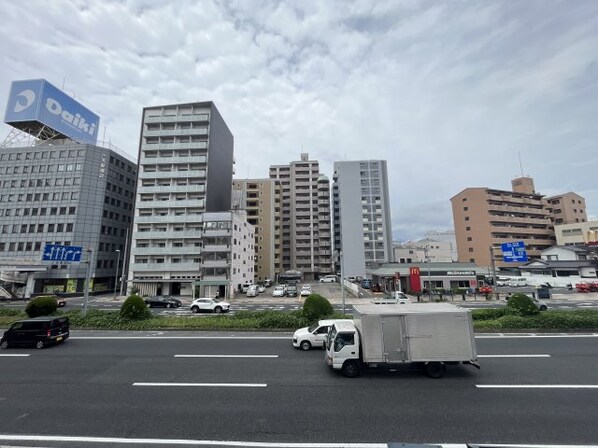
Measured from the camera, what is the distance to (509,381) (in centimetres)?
1109

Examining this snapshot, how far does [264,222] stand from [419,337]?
78.7 metres

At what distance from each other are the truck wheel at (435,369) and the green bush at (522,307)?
1404 centimetres

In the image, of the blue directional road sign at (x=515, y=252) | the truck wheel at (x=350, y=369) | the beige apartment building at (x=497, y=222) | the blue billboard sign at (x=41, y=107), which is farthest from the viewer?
the beige apartment building at (x=497, y=222)

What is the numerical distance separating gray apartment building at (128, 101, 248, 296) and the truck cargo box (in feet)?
144

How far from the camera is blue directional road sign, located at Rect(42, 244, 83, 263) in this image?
25.6 m

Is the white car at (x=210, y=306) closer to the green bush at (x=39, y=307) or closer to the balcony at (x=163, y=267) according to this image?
the green bush at (x=39, y=307)

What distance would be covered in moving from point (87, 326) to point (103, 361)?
34.9 feet

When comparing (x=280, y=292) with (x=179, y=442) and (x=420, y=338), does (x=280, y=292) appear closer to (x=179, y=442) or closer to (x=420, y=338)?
(x=420, y=338)

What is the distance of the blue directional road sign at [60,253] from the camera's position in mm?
25623

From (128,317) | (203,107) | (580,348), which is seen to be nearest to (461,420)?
(580,348)

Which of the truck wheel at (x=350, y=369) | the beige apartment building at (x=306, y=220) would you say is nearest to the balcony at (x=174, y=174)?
the beige apartment building at (x=306, y=220)

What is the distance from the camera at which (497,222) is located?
240 feet

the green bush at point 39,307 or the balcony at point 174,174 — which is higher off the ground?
the balcony at point 174,174

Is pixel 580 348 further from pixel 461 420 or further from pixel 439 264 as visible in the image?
pixel 439 264
